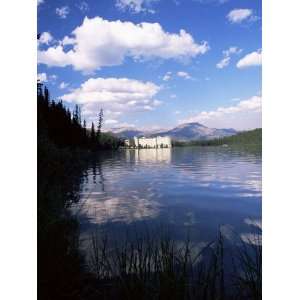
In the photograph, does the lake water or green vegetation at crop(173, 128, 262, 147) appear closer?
green vegetation at crop(173, 128, 262, 147)

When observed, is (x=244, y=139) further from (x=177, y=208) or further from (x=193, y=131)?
(x=177, y=208)

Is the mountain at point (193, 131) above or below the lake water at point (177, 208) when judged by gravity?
above

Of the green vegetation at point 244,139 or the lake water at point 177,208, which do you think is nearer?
the green vegetation at point 244,139

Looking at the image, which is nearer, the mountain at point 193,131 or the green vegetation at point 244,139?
the green vegetation at point 244,139

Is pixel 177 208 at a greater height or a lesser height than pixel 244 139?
lesser

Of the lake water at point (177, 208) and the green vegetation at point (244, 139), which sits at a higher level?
the green vegetation at point (244, 139)

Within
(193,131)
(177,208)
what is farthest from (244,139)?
(177,208)

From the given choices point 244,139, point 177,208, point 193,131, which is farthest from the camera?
point 244,139

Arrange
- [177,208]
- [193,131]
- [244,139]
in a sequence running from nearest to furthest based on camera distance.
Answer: [177,208] → [193,131] → [244,139]

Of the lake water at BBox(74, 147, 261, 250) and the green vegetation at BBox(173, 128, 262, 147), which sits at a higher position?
the green vegetation at BBox(173, 128, 262, 147)
